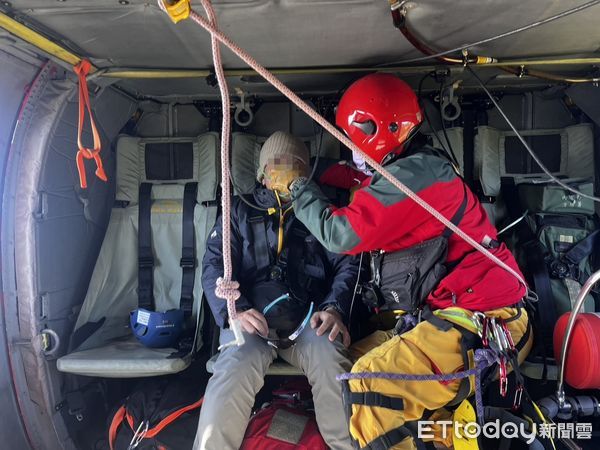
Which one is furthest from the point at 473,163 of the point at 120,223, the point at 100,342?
the point at 100,342

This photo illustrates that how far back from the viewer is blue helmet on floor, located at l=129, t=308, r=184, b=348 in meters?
2.52

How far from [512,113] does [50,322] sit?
10.4ft

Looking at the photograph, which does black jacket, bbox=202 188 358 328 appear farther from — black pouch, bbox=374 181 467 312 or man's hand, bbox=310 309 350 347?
black pouch, bbox=374 181 467 312

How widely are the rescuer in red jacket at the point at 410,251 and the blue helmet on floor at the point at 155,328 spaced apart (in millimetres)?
1142

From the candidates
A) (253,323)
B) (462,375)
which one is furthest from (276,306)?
(462,375)

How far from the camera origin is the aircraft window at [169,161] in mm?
3043

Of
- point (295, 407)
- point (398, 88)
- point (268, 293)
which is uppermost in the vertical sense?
point (398, 88)

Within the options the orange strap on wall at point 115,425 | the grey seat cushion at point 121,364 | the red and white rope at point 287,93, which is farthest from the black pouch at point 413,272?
the orange strap on wall at point 115,425

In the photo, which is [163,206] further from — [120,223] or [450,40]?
[450,40]

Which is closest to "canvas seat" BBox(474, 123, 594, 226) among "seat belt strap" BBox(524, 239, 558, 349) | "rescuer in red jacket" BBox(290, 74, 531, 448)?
"seat belt strap" BBox(524, 239, 558, 349)

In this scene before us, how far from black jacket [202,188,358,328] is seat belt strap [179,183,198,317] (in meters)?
0.42

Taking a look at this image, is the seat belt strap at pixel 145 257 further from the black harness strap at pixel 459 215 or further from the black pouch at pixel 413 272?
the black harness strap at pixel 459 215

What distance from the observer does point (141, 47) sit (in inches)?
76.7

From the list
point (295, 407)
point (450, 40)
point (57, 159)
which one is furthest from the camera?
point (57, 159)
